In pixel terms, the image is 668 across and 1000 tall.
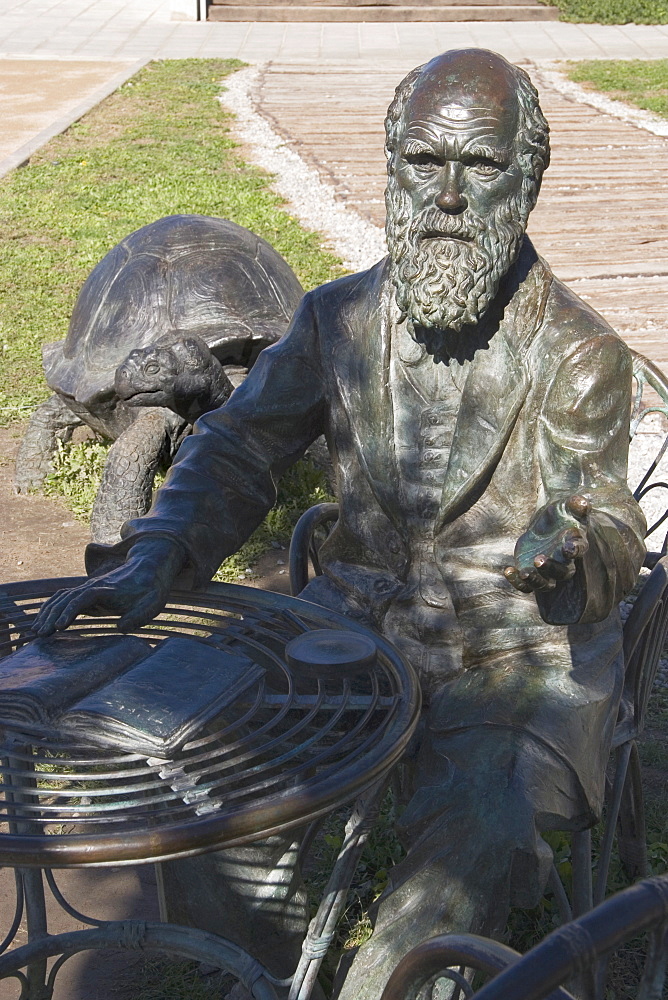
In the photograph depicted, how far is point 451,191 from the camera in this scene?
94.0 inches

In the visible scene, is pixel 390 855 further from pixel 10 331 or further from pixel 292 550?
pixel 10 331

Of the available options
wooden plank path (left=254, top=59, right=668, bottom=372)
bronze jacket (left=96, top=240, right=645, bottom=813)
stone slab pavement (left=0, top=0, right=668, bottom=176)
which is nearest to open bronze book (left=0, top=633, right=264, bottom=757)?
bronze jacket (left=96, top=240, right=645, bottom=813)

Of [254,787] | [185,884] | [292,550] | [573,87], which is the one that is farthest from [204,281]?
[573,87]

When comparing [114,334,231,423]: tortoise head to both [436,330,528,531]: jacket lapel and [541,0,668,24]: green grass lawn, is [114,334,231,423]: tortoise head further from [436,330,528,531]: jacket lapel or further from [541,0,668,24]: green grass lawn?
[541,0,668,24]: green grass lawn

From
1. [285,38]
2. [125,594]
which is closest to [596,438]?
[125,594]

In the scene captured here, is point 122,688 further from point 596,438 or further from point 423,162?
point 423,162

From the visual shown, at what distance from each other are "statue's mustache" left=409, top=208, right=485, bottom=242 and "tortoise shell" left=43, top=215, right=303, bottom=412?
12.4 ft

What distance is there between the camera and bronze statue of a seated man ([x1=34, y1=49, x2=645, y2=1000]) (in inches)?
89.4

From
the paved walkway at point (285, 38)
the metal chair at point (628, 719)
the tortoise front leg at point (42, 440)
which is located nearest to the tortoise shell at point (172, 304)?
the tortoise front leg at point (42, 440)

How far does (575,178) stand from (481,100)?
31.5 feet

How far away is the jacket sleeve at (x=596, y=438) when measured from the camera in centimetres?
241

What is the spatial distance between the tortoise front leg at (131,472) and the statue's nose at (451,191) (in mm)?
3160

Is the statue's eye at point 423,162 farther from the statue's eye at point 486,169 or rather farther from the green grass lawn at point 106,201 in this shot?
the green grass lawn at point 106,201

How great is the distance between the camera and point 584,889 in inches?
104
